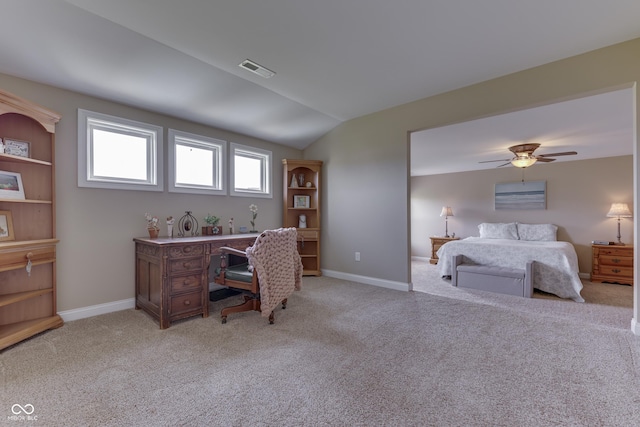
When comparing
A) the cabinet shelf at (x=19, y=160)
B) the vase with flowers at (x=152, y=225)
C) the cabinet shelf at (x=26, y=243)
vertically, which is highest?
the cabinet shelf at (x=19, y=160)

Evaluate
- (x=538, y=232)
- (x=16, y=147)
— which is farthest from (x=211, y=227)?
(x=538, y=232)

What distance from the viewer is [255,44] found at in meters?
2.35

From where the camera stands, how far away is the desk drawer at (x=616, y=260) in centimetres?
429

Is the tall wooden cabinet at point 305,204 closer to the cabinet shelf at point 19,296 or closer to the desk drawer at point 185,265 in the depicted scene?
the desk drawer at point 185,265

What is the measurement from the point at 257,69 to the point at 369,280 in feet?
10.3

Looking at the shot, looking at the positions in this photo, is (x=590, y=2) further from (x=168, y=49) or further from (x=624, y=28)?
(x=168, y=49)

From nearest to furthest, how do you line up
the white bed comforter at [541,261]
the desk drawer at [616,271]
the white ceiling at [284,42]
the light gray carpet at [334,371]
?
1. the light gray carpet at [334,371]
2. the white ceiling at [284,42]
3. the white bed comforter at [541,261]
4. the desk drawer at [616,271]

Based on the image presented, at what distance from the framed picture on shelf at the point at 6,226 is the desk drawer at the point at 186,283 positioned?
1.33m

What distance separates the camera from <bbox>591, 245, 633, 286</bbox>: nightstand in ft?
14.1

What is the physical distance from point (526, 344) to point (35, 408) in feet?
11.0

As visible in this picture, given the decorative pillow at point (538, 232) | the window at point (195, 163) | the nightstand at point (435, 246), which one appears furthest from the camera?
the nightstand at point (435, 246)

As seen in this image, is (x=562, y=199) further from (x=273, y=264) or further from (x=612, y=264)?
(x=273, y=264)

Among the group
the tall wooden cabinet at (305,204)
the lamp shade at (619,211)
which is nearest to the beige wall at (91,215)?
the tall wooden cabinet at (305,204)

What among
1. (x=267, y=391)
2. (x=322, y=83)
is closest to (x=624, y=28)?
(x=322, y=83)
